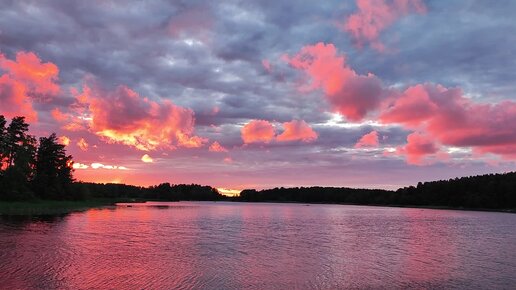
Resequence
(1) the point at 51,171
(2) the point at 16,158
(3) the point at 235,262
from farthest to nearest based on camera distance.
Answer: (1) the point at 51,171 < (2) the point at 16,158 < (3) the point at 235,262

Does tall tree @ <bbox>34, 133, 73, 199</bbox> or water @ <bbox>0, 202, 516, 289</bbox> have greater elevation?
tall tree @ <bbox>34, 133, 73, 199</bbox>

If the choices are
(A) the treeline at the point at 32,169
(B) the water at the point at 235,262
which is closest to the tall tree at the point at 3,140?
(A) the treeline at the point at 32,169

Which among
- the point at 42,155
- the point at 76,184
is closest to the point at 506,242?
the point at 42,155

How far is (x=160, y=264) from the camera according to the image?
35.1m

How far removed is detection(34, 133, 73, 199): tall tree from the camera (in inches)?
4702

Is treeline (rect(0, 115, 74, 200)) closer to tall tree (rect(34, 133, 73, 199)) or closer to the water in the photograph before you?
tall tree (rect(34, 133, 73, 199))

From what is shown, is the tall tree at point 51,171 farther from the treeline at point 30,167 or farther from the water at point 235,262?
the water at point 235,262

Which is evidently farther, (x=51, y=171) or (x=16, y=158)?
(x=51, y=171)

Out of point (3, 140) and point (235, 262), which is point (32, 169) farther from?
point (235, 262)

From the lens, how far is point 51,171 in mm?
126000

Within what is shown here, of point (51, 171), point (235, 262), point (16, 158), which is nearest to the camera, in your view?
point (235, 262)

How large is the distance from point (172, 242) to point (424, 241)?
32.7 meters

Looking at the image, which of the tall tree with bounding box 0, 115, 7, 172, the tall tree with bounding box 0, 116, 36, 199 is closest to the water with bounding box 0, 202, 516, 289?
the tall tree with bounding box 0, 116, 36, 199

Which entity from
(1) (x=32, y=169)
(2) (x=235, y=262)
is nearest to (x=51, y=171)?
(1) (x=32, y=169)
